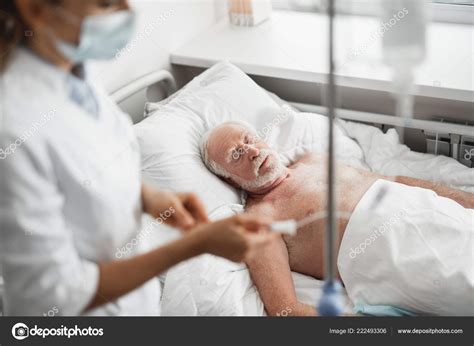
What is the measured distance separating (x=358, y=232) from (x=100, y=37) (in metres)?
0.76

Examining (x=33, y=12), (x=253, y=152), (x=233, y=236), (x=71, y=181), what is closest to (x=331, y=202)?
(x=233, y=236)

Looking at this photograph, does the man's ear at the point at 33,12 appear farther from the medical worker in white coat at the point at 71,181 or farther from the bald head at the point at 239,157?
the bald head at the point at 239,157

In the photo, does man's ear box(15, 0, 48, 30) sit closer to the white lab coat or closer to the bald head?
the white lab coat

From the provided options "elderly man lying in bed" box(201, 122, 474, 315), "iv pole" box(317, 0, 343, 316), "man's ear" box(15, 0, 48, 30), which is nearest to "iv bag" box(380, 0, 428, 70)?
"iv pole" box(317, 0, 343, 316)

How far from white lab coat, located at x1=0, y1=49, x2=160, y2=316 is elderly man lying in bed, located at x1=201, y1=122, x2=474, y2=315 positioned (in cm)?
55

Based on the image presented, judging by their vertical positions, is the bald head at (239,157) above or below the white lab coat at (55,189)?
below

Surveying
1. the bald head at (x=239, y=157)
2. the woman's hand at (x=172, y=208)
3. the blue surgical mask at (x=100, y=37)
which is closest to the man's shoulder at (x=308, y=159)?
the bald head at (x=239, y=157)

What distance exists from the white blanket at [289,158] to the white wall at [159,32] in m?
0.36

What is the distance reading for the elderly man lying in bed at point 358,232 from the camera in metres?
1.27

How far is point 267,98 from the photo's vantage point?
1.65 m

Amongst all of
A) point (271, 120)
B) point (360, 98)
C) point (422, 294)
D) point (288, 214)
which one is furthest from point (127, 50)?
point (422, 294)

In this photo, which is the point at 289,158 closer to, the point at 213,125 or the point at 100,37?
the point at 213,125

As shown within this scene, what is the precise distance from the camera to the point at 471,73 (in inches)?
64.9
